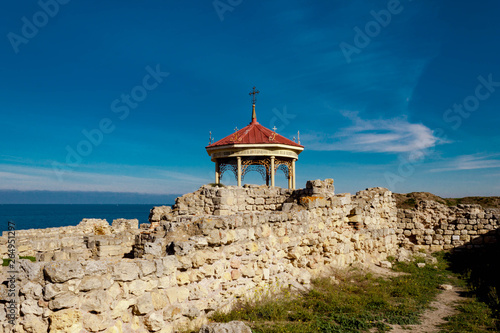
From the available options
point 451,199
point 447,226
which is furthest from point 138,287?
point 451,199

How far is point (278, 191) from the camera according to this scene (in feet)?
39.8

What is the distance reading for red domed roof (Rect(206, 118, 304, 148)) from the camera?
19.1 meters

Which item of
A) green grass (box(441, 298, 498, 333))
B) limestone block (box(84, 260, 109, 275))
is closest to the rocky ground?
green grass (box(441, 298, 498, 333))

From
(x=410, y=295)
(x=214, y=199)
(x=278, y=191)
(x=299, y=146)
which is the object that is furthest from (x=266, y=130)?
(x=410, y=295)

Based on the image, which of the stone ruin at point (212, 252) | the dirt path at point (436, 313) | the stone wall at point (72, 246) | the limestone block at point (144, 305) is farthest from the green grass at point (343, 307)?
the stone wall at point (72, 246)

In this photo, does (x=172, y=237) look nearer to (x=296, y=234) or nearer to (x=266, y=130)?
(x=296, y=234)

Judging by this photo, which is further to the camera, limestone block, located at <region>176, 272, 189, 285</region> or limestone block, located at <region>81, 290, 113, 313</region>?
limestone block, located at <region>176, 272, 189, 285</region>

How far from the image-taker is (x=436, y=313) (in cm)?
704

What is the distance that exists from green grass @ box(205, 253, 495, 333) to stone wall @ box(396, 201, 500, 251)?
16.5ft

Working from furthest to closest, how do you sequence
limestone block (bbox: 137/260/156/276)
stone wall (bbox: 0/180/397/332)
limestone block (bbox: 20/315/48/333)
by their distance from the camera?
limestone block (bbox: 137/260/156/276), stone wall (bbox: 0/180/397/332), limestone block (bbox: 20/315/48/333)

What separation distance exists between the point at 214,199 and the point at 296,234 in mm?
3484

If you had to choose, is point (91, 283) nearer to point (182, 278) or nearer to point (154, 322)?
point (154, 322)

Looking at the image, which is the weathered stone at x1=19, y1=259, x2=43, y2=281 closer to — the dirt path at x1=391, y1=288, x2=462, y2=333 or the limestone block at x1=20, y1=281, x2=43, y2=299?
the limestone block at x1=20, y1=281, x2=43, y2=299

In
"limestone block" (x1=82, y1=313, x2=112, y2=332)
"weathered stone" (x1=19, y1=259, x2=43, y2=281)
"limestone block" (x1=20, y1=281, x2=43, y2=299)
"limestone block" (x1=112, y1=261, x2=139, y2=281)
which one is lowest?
"limestone block" (x1=82, y1=313, x2=112, y2=332)
